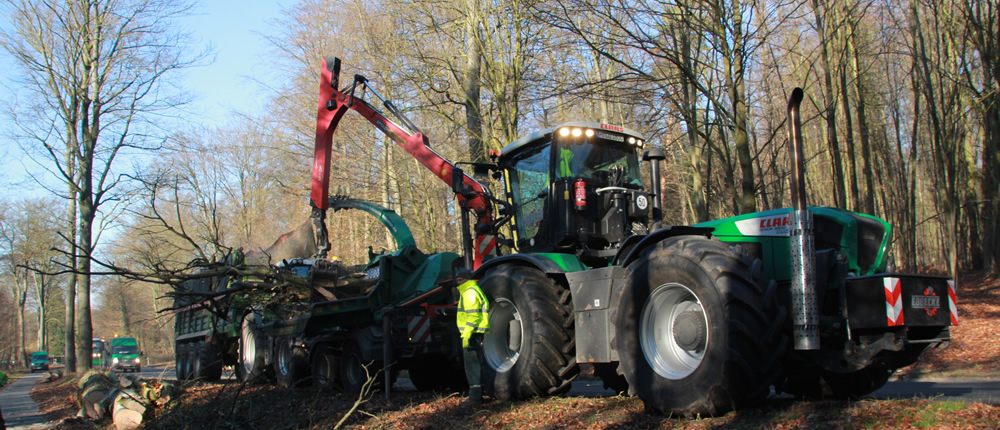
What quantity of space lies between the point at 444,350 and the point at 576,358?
2.81 metres

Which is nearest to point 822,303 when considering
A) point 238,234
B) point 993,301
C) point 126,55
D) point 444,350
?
point 444,350

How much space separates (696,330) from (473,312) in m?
2.83

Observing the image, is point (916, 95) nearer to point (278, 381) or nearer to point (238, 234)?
point (278, 381)

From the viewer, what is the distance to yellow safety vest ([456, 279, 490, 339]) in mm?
7840

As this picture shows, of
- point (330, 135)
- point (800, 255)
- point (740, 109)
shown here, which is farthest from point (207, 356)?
point (800, 255)

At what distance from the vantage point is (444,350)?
369 inches

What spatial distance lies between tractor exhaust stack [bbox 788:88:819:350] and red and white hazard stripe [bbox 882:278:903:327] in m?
0.49

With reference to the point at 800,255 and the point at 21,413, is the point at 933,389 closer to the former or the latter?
the point at 800,255

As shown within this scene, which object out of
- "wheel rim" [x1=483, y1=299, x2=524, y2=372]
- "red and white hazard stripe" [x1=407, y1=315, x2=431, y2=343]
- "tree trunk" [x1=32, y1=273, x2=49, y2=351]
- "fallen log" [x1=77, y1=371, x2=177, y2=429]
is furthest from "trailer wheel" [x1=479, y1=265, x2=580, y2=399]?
"tree trunk" [x1=32, y1=273, x2=49, y2=351]

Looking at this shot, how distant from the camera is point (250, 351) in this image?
13805 mm

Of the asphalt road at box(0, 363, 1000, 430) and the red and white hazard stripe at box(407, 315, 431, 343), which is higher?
the red and white hazard stripe at box(407, 315, 431, 343)

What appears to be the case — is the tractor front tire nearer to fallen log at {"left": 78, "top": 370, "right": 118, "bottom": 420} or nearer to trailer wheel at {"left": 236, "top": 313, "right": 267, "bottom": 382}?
trailer wheel at {"left": 236, "top": 313, "right": 267, "bottom": 382}

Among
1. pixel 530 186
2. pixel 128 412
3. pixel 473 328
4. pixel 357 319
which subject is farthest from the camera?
pixel 357 319

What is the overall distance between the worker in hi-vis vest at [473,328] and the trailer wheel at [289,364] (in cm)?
371
